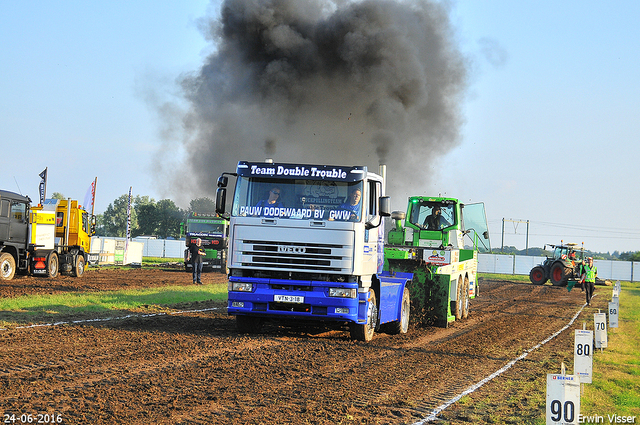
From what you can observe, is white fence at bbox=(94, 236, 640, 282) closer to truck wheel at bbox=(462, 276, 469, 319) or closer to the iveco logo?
truck wheel at bbox=(462, 276, 469, 319)

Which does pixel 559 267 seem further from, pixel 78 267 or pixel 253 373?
pixel 253 373

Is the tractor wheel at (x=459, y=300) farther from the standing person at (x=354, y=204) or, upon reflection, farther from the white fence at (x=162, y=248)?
the white fence at (x=162, y=248)

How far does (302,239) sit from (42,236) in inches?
688

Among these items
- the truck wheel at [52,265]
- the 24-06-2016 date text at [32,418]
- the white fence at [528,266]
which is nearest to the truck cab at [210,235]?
the truck wheel at [52,265]

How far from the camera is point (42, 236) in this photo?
80.6 ft

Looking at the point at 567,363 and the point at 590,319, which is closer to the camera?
the point at 567,363

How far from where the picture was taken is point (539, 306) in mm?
23562

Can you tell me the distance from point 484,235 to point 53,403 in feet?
49.1

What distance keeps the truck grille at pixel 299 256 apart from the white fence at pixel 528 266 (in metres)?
45.1

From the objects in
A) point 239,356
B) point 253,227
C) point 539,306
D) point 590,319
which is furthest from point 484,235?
point 239,356

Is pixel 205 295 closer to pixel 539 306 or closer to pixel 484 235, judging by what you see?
pixel 484 235

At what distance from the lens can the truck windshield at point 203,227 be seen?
35938 mm

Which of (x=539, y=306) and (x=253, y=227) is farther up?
(x=253, y=227)

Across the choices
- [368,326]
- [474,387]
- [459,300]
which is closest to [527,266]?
[459,300]
